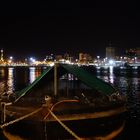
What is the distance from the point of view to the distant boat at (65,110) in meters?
14.5

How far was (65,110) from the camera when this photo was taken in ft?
47.3

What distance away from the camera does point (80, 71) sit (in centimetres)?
1792

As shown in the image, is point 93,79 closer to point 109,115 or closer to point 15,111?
point 109,115

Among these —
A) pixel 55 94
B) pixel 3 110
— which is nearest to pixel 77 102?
pixel 55 94

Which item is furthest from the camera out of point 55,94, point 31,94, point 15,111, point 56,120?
point 31,94

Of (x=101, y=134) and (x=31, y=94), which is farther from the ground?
(x=31, y=94)

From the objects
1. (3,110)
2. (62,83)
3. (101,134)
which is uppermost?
(62,83)

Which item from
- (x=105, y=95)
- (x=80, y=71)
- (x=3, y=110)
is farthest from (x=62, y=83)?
(x=3, y=110)

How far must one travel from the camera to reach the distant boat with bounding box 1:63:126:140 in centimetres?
1448

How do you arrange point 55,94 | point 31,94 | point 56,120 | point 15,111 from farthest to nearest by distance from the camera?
point 31,94 < point 55,94 < point 15,111 < point 56,120

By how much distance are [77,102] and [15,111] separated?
9.61ft

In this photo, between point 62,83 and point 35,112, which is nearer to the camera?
point 35,112

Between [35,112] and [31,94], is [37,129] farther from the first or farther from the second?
[31,94]

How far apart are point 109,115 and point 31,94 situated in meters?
4.53
